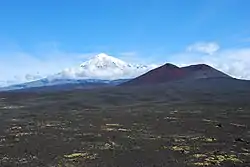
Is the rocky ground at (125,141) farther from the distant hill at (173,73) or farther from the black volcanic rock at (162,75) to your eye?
the black volcanic rock at (162,75)

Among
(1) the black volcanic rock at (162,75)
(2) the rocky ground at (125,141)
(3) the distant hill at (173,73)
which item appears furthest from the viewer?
(1) the black volcanic rock at (162,75)

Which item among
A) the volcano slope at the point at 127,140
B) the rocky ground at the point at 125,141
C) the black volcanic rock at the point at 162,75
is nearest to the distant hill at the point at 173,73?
the black volcanic rock at the point at 162,75

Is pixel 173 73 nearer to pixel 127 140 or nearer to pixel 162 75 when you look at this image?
pixel 162 75

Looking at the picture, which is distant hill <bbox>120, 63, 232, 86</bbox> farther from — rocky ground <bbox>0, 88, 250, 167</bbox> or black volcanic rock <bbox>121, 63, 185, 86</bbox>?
rocky ground <bbox>0, 88, 250, 167</bbox>

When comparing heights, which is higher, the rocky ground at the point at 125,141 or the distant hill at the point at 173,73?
the distant hill at the point at 173,73

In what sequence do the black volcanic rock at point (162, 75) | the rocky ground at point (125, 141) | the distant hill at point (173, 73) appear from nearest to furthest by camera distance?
the rocky ground at point (125, 141)
the distant hill at point (173, 73)
the black volcanic rock at point (162, 75)

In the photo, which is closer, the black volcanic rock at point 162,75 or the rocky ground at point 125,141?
the rocky ground at point 125,141

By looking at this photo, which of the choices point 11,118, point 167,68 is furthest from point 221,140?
point 167,68

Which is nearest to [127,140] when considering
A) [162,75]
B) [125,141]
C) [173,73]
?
[125,141]

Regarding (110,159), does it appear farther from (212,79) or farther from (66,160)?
(212,79)
